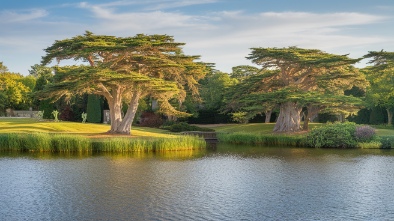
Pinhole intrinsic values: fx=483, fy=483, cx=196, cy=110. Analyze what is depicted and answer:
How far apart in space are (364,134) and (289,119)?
8.03m

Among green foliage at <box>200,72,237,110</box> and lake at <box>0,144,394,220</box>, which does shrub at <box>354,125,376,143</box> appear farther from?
green foliage at <box>200,72,237,110</box>

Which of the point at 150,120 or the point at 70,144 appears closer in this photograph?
the point at 70,144

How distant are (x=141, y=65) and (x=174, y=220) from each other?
2387 centimetres

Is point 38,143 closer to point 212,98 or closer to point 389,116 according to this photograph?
point 212,98

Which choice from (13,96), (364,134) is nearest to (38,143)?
(364,134)

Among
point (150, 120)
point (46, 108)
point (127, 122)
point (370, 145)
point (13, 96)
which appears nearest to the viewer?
point (370, 145)

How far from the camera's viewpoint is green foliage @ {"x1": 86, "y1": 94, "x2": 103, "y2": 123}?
53844mm

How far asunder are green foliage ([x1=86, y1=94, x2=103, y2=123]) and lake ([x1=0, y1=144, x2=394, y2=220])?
2769cm

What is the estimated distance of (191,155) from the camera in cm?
2855

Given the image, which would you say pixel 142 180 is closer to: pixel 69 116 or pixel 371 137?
pixel 371 137

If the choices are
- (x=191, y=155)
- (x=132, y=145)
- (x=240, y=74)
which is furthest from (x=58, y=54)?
(x=240, y=74)

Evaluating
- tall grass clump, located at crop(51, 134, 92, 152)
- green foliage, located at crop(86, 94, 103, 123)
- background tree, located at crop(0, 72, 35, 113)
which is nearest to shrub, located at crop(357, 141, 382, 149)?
tall grass clump, located at crop(51, 134, 92, 152)

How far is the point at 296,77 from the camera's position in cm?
4347

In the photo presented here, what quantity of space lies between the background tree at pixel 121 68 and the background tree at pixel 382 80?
654 inches
